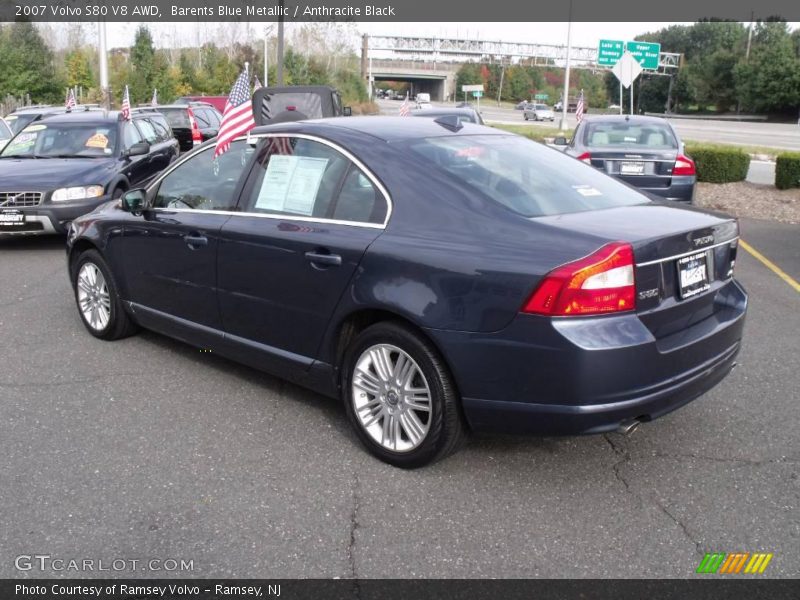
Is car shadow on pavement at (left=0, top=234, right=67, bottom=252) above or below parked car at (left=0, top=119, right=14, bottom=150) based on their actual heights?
below

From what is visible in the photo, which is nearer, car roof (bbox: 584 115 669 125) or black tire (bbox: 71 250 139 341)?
black tire (bbox: 71 250 139 341)

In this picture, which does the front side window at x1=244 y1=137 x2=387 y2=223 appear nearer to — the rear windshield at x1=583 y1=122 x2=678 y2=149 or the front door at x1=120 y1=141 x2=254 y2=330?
the front door at x1=120 y1=141 x2=254 y2=330

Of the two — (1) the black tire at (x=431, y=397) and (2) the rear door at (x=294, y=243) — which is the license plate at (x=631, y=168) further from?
(1) the black tire at (x=431, y=397)

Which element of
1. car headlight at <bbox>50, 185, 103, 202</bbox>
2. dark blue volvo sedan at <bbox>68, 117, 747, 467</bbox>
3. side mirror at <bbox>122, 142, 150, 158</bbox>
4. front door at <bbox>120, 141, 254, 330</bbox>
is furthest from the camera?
side mirror at <bbox>122, 142, 150, 158</bbox>

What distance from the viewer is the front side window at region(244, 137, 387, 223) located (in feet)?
13.6

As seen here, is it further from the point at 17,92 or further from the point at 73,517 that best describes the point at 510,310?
the point at 17,92

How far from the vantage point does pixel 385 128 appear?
14.8ft

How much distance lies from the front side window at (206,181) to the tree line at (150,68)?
37029 millimetres

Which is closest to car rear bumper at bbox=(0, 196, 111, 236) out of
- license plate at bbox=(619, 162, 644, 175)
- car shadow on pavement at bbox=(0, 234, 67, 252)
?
car shadow on pavement at bbox=(0, 234, 67, 252)

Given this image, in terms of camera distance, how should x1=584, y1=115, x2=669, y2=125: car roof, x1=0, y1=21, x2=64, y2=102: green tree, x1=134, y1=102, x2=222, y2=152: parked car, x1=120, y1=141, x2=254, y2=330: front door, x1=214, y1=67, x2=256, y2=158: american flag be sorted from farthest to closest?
x1=0, y1=21, x2=64, y2=102: green tree, x1=134, y1=102, x2=222, y2=152: parked car, x1=584, y1=115, x2=669, y2=125: car roof, x1=214, y1=67, x2=256, y2=158: american flag, x1=120, y1=141, x2=254, y2=330: front door

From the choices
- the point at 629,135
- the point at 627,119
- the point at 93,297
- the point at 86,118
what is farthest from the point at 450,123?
A: the point at 627,119

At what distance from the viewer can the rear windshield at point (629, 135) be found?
11.7 metres

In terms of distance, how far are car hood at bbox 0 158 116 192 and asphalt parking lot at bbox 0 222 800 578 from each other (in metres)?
4.86

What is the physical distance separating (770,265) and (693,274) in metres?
6.13
